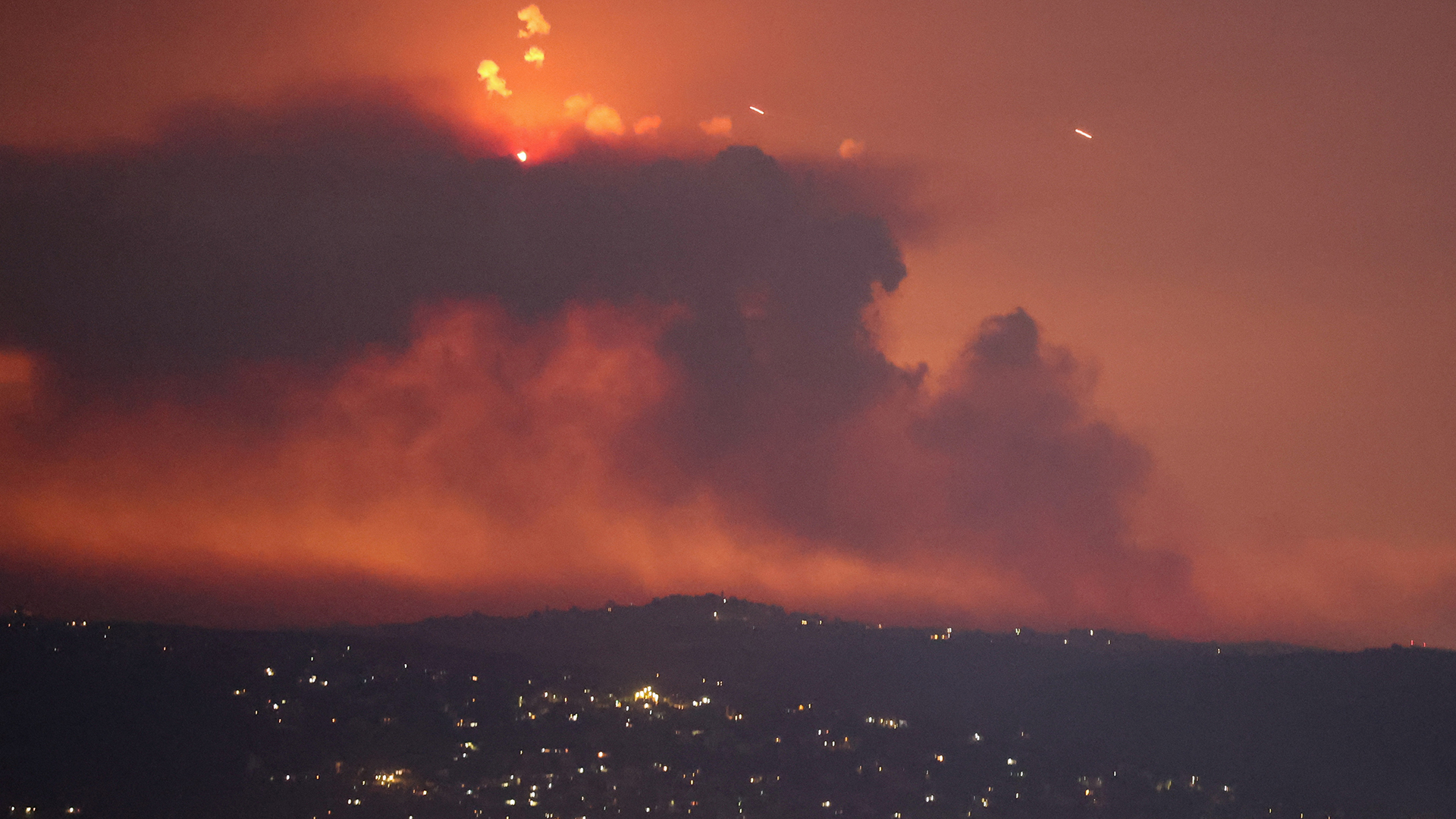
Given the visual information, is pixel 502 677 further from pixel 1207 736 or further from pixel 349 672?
pixel 1207 736

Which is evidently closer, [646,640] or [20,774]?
[20,774]

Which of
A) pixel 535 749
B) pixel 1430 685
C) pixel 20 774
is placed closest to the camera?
pixel 20 774

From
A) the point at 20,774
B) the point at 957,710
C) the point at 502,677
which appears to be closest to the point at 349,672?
the point at 502,677

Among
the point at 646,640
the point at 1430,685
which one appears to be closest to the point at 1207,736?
the point at 1430,685

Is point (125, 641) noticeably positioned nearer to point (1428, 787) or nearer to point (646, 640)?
point (646, 640)

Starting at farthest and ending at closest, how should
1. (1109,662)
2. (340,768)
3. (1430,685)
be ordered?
(1109,662)
(1430,685)
(340,768)

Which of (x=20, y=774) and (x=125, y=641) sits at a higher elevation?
(x=125, y=641)
